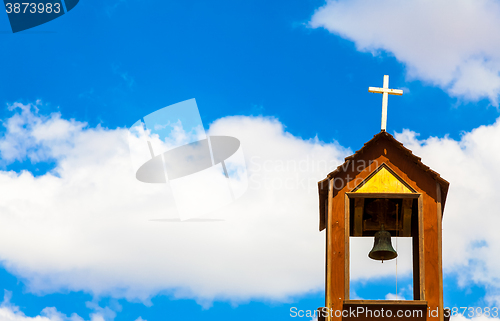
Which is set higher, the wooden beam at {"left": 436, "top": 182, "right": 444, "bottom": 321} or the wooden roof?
the wooden roof

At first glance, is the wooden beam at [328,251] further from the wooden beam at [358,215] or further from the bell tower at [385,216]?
the wooden beam at [358,215]

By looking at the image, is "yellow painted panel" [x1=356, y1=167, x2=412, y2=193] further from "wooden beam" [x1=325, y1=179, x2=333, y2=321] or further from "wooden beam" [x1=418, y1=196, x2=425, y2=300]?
"wooden beam" [x1=325, y1=179, x2=333, y2=321]

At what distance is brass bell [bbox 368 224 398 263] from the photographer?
682 inches

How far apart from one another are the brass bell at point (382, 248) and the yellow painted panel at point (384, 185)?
1.38 meters

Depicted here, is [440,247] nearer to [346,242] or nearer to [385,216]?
[346,242]

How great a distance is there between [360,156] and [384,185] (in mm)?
890

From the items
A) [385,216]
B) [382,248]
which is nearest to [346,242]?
[382,248]

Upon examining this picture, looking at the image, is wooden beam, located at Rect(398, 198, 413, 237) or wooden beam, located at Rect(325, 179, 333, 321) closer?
wooden beam, located at Rect(325, 179, 333, 321)

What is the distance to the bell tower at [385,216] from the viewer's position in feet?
50.5

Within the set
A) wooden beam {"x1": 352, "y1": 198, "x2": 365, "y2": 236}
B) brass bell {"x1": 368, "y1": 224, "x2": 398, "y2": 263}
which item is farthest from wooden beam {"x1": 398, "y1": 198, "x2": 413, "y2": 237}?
wooden beam {"x1": 352, "y1": 198, "x2": 365, "y2": 236}

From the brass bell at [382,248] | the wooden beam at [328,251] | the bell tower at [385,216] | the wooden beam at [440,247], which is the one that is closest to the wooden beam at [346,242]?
the bell tower at [385,216]

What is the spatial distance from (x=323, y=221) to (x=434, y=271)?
9.33ft

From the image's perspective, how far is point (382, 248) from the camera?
56.8ft

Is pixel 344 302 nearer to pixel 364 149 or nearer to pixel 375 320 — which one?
pixel 375 320
